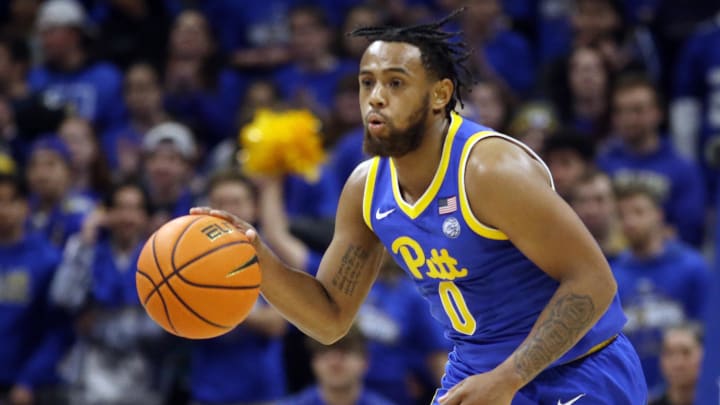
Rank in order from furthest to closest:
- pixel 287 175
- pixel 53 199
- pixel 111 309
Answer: pixel 53 199, pixel 287 175, pixel 111 309

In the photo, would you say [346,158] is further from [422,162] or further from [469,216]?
[469,216]

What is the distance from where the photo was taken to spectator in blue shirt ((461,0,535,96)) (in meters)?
9.82

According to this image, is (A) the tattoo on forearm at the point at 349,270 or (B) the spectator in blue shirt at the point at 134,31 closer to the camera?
(A) the tattoo on forearm at the point at 349,270

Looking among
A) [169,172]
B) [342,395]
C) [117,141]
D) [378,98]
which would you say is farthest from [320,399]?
[117,141]

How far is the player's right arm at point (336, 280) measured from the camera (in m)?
4.45

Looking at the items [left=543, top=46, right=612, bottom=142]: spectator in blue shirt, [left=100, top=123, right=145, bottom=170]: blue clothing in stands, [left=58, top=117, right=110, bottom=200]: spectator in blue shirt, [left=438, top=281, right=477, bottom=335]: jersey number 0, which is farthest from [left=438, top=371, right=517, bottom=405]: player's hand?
[left=100, top=123, right=145, bottom=170]: blue clothing in stands

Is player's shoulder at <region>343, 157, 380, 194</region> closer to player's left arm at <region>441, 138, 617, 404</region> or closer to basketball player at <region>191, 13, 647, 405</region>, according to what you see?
basketball player at <region>191, 13, 647, 405</region>

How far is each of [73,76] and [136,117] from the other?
1.02 m

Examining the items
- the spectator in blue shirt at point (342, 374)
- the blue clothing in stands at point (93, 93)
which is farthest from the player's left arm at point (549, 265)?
the blue clothing in stands at point (93, 93)

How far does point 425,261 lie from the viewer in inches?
167

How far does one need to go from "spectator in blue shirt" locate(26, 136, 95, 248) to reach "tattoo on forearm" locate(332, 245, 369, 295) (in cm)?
476

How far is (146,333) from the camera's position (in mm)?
7734

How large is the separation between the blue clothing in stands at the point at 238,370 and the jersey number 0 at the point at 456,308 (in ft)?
10.4

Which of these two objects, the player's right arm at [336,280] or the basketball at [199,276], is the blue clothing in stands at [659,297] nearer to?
the player's right arm at [336,280]
